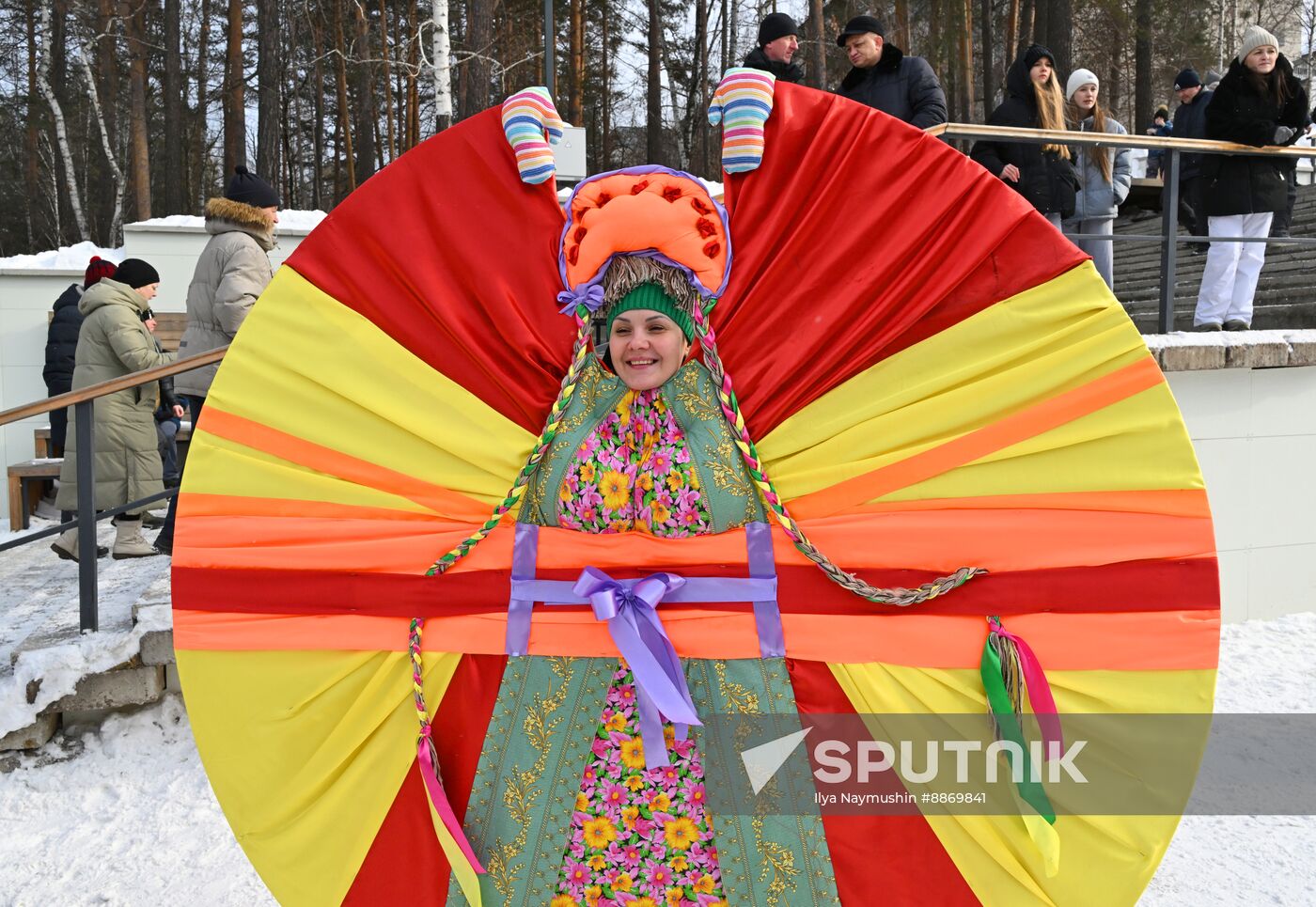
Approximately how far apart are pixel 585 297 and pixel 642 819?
0.99m

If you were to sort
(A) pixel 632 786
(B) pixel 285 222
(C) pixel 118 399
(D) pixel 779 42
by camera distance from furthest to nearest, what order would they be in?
(B) pixel 285 222 → (D) pixel 779 42 → (C) pixel 118 399 → (A) pixel 632 786

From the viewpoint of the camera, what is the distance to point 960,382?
76.0 inches

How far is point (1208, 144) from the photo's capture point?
525 centimetres

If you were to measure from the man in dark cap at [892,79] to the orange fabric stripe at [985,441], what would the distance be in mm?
3293

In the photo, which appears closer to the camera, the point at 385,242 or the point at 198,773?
the point at 385,242

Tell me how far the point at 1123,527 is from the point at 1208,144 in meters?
4.27

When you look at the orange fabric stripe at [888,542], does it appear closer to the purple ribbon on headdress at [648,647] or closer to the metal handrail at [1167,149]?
the purple ribbon on headdress at [648,647]

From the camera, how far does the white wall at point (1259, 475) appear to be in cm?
488

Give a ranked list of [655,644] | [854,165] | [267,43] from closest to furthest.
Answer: [655,644], [854,165], [267,43]

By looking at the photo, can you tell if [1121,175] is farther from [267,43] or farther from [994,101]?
[994,101]

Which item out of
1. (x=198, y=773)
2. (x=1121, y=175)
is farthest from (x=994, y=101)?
(x=198, y=773)

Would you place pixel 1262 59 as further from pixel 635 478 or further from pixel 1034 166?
pixel 635 478

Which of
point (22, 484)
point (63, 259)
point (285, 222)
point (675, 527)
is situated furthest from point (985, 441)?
point (63, 259)

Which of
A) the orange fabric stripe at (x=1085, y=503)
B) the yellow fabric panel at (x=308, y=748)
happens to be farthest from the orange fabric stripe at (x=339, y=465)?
the orange fabric stripe at (x=1085, y=503)
